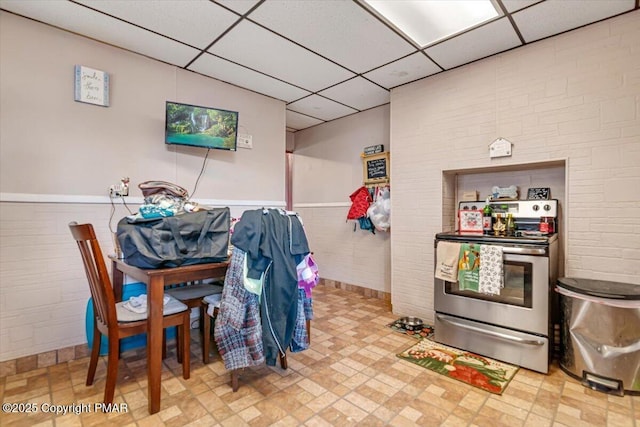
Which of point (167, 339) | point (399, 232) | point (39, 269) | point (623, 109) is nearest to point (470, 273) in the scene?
point (399, 232)

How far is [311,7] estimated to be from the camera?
2.11m

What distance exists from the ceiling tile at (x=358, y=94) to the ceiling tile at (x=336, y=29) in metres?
0.48

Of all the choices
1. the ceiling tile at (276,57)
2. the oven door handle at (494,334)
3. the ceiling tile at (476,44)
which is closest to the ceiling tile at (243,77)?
the ceiling tile at (276,57)

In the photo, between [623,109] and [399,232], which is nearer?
[623,109]

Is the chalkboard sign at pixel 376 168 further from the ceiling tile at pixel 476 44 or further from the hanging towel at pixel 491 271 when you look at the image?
the hanging towel at pixel 491 271

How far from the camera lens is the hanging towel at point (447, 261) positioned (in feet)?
8.30

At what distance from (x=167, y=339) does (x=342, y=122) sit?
3534mm

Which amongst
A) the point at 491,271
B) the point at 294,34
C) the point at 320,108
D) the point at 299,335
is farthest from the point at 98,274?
the point at 320,108

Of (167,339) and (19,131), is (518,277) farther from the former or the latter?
(19,131)

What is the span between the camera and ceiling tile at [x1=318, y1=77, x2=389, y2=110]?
11.1 ft

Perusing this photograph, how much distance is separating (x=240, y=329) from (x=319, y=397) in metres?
0.65

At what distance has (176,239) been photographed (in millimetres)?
1902

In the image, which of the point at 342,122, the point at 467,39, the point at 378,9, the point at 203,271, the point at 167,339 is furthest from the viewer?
the point at 342,122

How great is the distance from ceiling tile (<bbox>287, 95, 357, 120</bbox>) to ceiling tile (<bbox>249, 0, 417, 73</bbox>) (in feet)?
3.38
